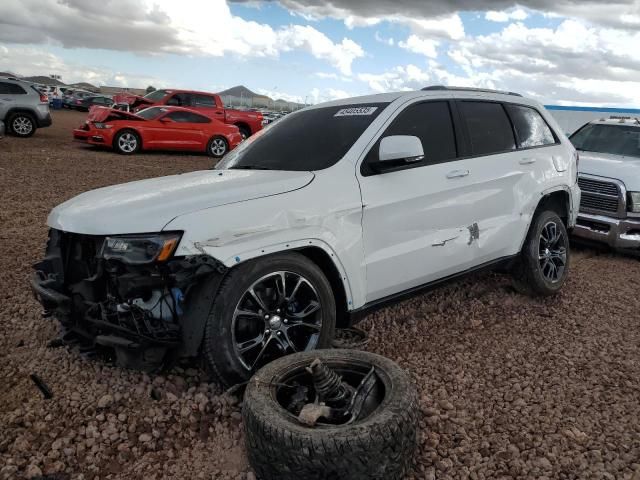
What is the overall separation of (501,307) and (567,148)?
1.73 metres

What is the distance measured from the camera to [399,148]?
10.9ft

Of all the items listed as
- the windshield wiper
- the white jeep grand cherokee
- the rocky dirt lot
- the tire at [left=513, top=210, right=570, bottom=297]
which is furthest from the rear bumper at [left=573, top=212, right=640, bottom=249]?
the windshield wiper

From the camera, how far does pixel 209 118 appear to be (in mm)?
15469

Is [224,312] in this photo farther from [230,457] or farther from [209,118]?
[209,118]

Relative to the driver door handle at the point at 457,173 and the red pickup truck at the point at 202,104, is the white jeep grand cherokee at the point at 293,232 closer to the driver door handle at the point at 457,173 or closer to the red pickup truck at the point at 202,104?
the driver door handle at the point at 457,173

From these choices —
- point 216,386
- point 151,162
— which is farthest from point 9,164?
point 216,386

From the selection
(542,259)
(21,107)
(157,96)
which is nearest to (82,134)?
(21,107)

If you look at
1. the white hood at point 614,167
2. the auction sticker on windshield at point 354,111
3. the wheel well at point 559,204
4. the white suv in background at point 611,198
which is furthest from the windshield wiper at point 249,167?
the white hood at point 614,167

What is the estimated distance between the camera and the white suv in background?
6680 mm

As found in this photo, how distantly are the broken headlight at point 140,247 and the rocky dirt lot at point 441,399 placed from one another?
85 centimetres

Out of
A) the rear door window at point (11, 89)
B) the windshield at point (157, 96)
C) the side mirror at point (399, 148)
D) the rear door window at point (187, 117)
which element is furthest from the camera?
the windshield at point (157, 96)

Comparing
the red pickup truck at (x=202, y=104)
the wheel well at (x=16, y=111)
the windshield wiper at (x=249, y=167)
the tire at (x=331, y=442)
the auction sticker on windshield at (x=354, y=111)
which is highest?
the red pickup truck at (x=202, y=104)

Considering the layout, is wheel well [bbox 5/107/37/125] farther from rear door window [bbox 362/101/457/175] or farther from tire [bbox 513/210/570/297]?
tire [bbox 513/210/570/297]

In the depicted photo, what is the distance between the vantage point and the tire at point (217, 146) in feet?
50.9
